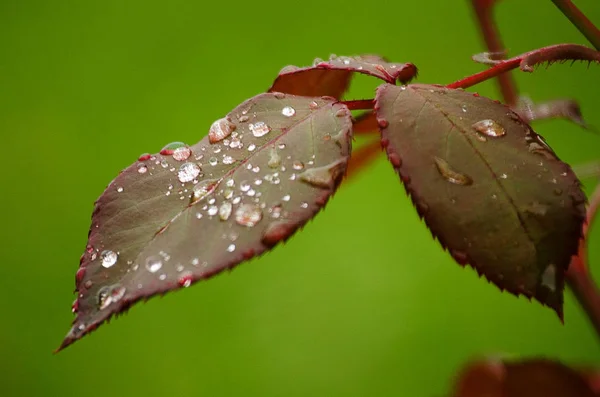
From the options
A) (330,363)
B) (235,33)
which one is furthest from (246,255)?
(235,33)

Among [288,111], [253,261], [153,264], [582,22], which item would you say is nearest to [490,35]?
[582,22]

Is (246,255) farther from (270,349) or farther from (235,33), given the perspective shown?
(235,33)

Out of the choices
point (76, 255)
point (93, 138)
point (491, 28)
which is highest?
point (491, 28)

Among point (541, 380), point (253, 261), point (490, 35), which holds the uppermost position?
point (490, 35)

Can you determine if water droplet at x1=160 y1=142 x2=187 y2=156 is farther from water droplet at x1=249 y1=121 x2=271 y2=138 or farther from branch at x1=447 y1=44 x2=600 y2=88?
branch at x1=447 y1=44 x2=600 y2=88

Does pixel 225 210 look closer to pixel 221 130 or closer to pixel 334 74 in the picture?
pixel 221 130

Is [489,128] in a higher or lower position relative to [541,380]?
higher
